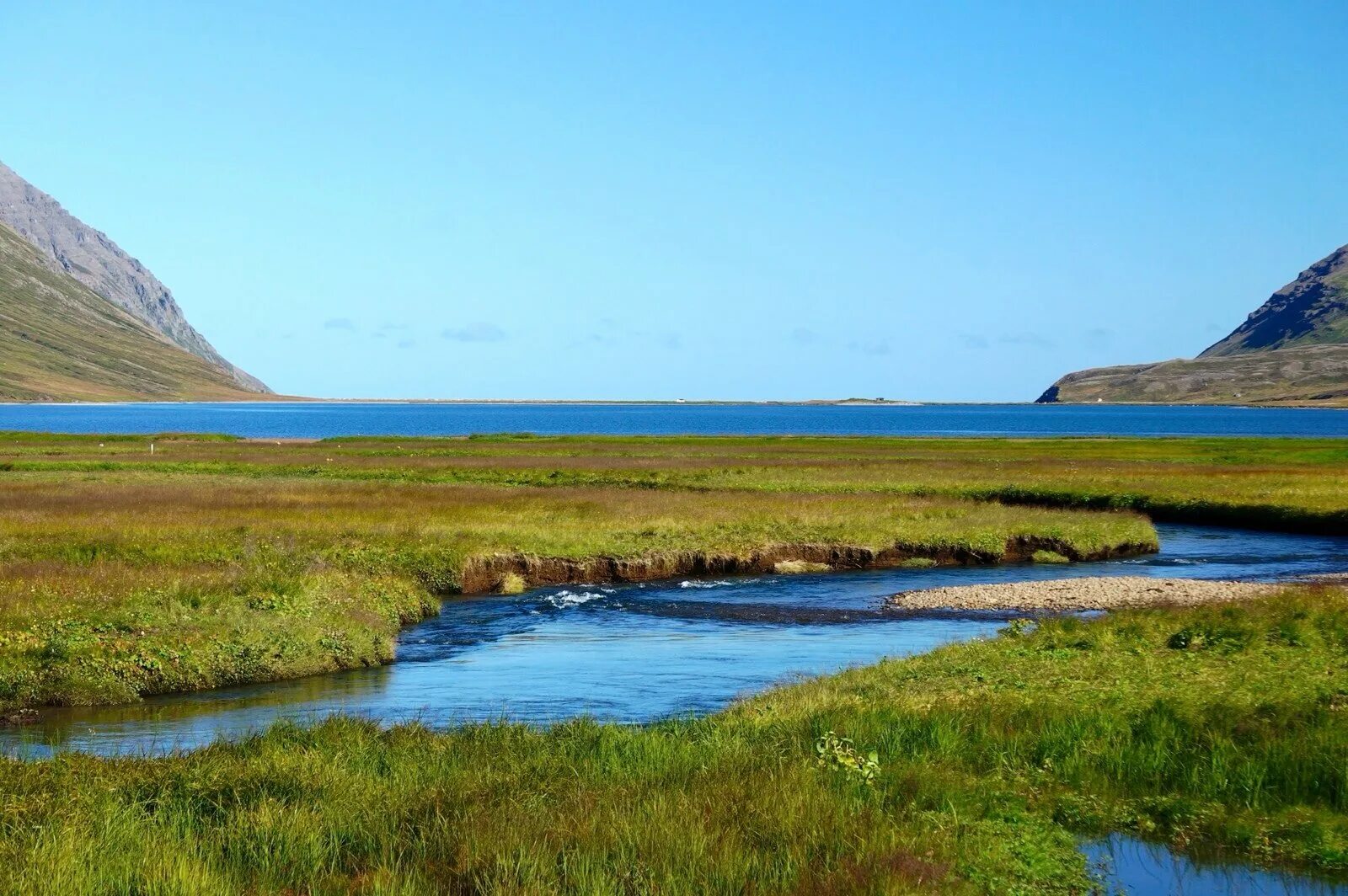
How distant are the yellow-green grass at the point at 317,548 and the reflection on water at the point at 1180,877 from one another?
1803cm

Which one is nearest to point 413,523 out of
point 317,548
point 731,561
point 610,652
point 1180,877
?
point 317,548

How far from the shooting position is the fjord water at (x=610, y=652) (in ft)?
70.8

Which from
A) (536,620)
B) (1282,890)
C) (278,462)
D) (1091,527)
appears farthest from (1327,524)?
(278,462)

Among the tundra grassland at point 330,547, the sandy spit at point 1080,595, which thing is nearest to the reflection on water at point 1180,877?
the tundra grassland at point 330,547

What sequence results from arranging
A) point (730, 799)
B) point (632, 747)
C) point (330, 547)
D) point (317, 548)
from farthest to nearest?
point (330, 547), point (317, 548), point (632, 747), point (730, 799)

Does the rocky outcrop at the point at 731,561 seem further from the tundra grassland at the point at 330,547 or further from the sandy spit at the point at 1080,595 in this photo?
the sandy spit at the point at 1080,595

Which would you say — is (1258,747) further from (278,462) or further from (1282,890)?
(278,462)

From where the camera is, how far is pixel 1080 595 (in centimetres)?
3472

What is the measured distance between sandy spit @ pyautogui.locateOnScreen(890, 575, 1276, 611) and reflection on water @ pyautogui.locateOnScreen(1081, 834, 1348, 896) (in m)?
19.5

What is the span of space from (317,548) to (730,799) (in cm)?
2879

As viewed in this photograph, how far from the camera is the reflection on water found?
12703mm

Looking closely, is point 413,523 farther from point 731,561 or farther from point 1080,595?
point 1080,595

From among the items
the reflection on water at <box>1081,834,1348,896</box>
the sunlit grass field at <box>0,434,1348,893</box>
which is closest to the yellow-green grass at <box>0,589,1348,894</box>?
the sunlit grass field at <box>0,434,1348,893</box>

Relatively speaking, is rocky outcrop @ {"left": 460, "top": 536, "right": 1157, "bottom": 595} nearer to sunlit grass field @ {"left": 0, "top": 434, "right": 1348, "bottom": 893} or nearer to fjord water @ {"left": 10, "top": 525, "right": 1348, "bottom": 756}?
sunlit grass field @ {"left": 0, "top": 434, "right": 1348, "bottom": 893}
